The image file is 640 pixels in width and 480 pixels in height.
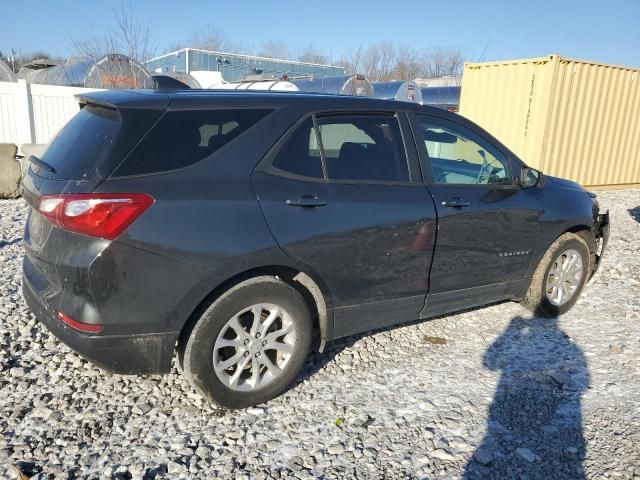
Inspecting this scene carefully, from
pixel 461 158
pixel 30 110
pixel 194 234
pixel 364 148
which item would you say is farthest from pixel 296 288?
pixel 30 110

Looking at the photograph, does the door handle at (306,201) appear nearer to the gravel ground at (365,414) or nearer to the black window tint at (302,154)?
the black window tint at (302,154)

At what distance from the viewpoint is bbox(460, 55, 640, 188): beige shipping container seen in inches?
415

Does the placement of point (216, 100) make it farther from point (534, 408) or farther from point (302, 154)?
point (534, 408)

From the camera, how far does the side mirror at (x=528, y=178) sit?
4.19 meters

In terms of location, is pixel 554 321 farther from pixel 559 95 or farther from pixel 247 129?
pixel 559 95

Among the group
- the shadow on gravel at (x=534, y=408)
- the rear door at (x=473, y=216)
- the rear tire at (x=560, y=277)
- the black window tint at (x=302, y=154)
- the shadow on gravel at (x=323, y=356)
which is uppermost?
the black window tint at (x=302, y=154)

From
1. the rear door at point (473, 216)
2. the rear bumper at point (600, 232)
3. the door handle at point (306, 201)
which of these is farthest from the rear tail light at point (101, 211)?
the rear bumper at point (600, 232)

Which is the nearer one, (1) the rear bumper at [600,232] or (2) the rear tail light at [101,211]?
(2) the rear tail light at [101,211]

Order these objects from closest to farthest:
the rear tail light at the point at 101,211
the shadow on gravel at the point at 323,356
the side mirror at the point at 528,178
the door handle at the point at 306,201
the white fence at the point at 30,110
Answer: the rear tail light at the point at 101,211 < the door handle at the point at 306,201 < the shadow on gravel at the point at 323,356 < the side mirror at the point at 528,178 < the white fence at the point at 30,110

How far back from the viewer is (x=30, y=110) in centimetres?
1403

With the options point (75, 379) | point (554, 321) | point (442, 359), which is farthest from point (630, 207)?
point (75, 379)

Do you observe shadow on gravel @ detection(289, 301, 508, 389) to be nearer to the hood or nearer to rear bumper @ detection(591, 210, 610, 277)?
the hood

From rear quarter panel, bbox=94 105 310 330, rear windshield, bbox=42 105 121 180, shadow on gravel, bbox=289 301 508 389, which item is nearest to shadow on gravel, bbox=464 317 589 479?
shadow on gravel, bbox=289 301 508 389

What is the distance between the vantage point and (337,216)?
10.2ft
